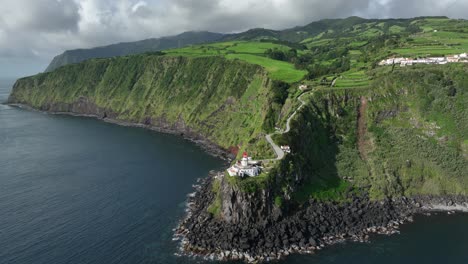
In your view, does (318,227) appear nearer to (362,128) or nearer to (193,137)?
(362,128)

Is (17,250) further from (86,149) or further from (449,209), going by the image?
→ (449,209)

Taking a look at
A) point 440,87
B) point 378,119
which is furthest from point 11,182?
point 440,87

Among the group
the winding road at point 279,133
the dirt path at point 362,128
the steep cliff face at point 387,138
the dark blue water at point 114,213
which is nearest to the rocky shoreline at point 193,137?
the dark blue water at point 114,213

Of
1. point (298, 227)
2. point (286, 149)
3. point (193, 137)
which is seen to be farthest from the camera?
Answer: point (193, 137)

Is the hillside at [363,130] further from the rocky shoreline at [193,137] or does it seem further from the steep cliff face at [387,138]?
the rocky shoreline at [193,137]

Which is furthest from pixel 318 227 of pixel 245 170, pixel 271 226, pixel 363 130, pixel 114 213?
pixel 114 213

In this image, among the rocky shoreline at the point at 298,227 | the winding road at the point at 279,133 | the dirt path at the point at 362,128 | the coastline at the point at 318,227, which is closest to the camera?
the coastline at the point at 318,227

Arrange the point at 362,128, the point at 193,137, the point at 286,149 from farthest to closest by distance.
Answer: the point at 193,137, the point at 362,128, the point at 286,149
